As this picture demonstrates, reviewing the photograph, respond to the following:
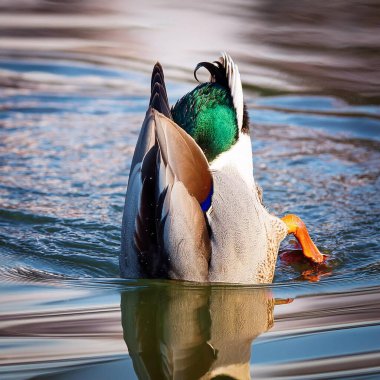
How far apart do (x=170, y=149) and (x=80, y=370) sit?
128 centimetres

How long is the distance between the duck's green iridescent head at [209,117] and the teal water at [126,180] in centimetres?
85

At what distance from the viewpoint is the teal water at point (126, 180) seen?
3980 millimetres

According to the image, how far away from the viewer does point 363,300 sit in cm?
455

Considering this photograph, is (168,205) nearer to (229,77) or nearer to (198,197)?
(198,197)

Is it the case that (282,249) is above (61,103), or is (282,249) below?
below

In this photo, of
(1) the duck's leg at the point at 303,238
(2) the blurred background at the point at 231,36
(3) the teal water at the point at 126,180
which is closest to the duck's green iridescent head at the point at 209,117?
(1) the duck's leg at the point at 303,238

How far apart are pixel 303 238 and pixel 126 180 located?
1.93 meters

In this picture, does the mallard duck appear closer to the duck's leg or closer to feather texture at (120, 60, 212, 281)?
feather texture at (120, 60, 212, 281)

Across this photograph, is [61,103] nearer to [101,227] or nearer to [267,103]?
[267,103]

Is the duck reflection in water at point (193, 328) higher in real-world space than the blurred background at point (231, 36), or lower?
lower

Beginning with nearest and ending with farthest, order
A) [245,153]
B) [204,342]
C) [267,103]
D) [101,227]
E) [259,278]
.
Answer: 1. [204,342]
2. [259,278]
3. [245,153]
4. [101,227]
5. [267,103]

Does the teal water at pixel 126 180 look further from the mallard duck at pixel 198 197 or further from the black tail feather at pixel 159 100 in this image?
the black tail feather at pixel 159 100

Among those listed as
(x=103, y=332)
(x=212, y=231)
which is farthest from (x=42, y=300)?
(x=212, y=231)

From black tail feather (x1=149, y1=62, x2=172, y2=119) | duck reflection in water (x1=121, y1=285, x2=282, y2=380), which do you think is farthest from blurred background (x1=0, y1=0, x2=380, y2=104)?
duck reflection in water (x1=121, y1=285, x2=282, y2=380)
